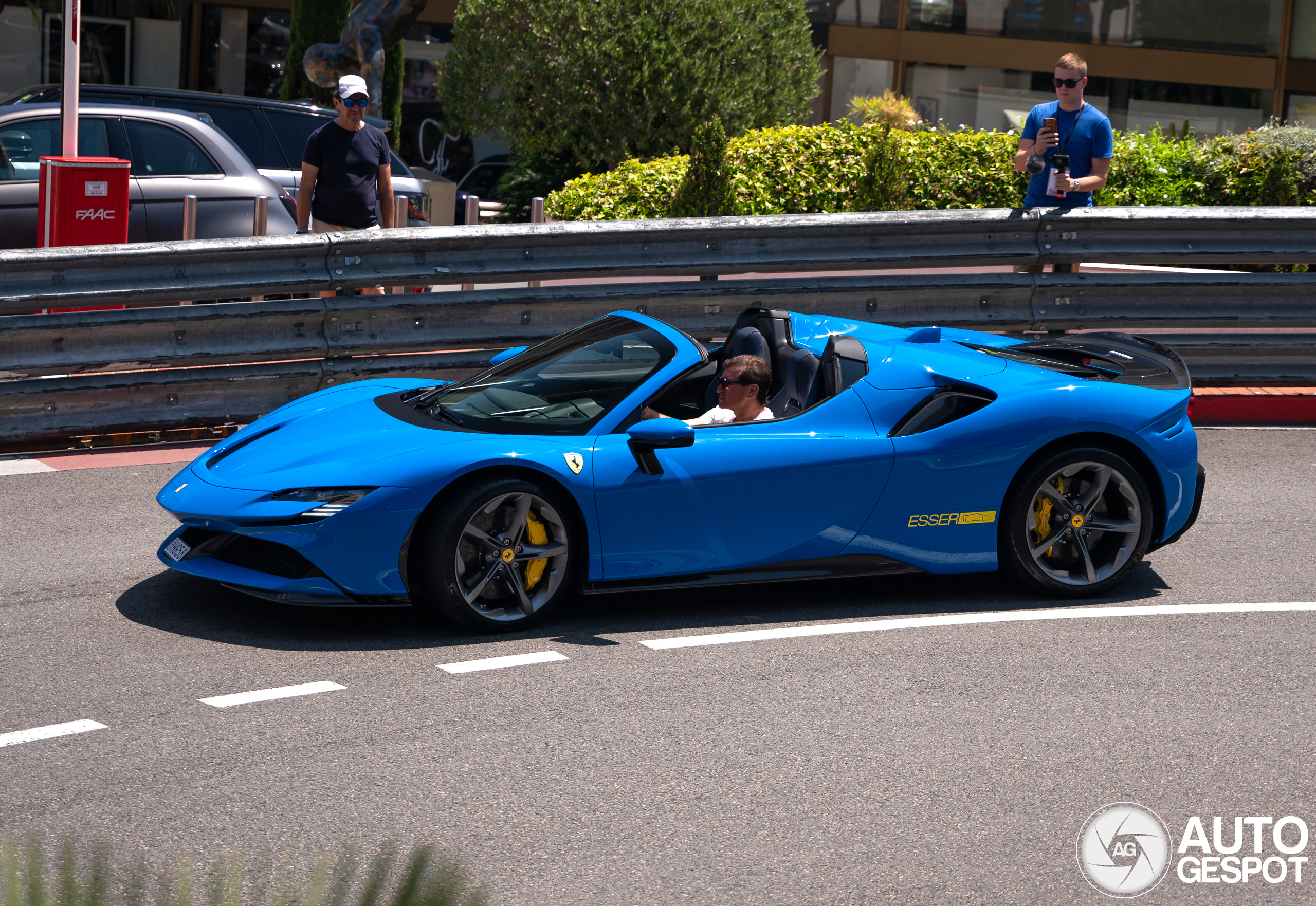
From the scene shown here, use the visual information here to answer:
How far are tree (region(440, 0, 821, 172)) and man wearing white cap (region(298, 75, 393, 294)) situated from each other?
346 inches

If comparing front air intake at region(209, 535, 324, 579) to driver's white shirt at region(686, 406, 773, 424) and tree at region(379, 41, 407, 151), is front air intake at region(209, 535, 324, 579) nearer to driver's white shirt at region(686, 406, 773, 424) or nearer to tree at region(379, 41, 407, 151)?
driver's white shirt at region(686, 406, 773, 424)

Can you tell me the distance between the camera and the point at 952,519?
5.91 m

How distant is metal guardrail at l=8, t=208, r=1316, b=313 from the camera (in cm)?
802

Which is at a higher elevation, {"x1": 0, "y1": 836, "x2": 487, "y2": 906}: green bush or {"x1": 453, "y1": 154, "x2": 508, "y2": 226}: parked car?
{"x1": 453, "y1": 154, "x2": 508, "y2": 226}: parked car

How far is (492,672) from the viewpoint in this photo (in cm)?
510

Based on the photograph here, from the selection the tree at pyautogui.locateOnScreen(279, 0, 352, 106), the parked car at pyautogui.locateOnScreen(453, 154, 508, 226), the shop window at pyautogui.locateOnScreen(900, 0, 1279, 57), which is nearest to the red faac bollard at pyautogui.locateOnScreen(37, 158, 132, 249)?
the tree at pyautogui.locateOnScreen(279, 0, 352, 106)

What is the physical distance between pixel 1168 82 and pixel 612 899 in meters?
27.5

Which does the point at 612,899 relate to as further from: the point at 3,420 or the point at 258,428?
the point at 3,420

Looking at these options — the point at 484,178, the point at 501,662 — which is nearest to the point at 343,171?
the point at 501,662

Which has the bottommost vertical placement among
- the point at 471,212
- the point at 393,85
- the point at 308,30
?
the point at 471,212

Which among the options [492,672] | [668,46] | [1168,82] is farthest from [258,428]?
[1168,82]

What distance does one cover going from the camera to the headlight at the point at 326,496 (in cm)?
524

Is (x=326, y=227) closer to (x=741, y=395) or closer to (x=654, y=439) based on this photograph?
(x=741, y=395)

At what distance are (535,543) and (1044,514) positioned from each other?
213 cm
